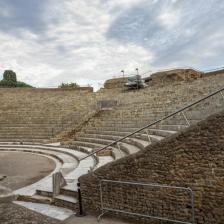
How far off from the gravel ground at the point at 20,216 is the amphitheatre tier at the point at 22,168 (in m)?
2.35

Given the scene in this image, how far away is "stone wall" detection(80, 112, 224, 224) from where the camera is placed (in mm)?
5828

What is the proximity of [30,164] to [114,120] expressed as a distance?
20.6ft

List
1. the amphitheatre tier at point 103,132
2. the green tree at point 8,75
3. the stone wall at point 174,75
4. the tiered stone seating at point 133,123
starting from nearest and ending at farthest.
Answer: the amphitheatre tier at point 103,132
the tiered stone seating at point 133,123
the stone wall at point 174,75
the green tree at point 8,75

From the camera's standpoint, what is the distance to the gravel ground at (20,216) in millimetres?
6860

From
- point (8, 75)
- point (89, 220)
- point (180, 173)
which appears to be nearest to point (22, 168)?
point (89, 220)

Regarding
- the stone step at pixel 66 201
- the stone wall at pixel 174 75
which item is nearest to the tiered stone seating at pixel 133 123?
the stone step at pixel 66 201

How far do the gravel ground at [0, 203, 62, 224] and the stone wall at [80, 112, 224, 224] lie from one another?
67.8 inches

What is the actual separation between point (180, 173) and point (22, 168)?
354 inches

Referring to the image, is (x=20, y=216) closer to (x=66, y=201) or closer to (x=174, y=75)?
(x=66, y=201)

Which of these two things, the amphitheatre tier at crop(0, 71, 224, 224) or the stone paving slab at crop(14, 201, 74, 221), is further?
the stone paving slab at crop(14, 201, 74, 221)

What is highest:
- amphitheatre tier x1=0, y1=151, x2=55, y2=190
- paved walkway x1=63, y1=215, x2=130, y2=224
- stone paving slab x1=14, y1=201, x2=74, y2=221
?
amphitheatre tier x1=0, y1=151, x2=55, y2=190

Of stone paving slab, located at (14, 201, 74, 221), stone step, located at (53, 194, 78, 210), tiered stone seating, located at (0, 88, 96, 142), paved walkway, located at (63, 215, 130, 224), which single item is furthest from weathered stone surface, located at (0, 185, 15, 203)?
tiered stone seating, located at (0, 88, 96, 142)

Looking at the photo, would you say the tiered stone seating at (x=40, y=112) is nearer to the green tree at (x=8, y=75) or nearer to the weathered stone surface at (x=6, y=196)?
the weathered stone surface at (x=6, y=196)

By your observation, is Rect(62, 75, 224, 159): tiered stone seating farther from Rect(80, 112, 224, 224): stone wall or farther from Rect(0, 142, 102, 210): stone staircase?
Rect(80, 112, 224, 224): stone wall
